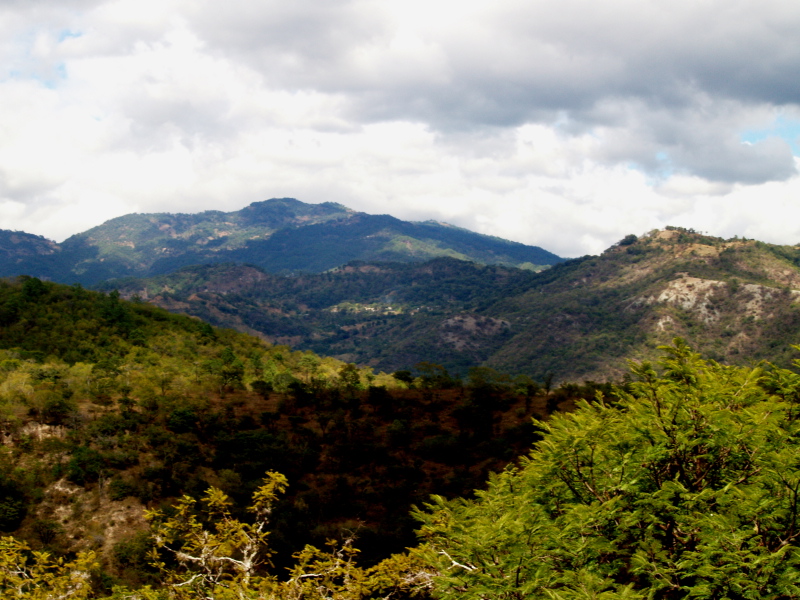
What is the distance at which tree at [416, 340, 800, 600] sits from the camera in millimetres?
9398

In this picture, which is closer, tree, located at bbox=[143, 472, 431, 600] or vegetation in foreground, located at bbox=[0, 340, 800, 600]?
vegetation in foreground, located at bbox=[0, 340, 800, 600]

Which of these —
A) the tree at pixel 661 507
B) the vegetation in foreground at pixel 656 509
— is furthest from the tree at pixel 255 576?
the tree at pixel 661 507

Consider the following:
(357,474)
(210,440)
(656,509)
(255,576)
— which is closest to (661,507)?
(656,509)

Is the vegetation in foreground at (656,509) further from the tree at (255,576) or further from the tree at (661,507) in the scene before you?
the tree at (255,576)

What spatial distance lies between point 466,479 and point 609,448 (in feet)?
122

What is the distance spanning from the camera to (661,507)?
11.0m

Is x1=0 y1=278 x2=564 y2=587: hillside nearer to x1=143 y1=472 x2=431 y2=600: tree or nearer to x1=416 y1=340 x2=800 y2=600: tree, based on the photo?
x1=143 y1=472 x2=431 y2=600: tree

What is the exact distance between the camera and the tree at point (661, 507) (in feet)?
30.8

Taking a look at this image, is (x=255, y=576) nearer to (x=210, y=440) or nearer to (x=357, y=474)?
(x=357, y=474)

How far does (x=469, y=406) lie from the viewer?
62.5m

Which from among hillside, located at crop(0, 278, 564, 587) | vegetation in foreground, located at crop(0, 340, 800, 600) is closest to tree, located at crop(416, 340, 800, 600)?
vegetation in foreground, located at crop(0, 340, 800, 600)

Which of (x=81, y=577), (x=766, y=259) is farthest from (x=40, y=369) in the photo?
(x=766, y=259)

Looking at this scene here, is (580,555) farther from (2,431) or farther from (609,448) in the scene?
(2,431)

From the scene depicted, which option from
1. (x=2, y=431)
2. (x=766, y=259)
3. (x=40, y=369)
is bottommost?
(x=2, y=431)
